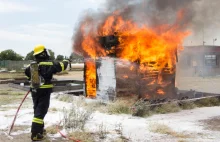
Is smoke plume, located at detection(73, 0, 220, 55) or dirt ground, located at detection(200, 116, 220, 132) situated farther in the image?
smoke plume, located at detection(73, 0, 220, 55)

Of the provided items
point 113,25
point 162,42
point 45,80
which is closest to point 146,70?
point 162,42

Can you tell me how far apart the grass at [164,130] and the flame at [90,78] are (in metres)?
4.41

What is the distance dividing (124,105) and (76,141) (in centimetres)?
327

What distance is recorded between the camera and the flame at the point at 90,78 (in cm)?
1109

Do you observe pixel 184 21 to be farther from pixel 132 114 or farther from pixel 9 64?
pixel 9 64

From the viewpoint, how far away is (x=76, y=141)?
575 centimetres

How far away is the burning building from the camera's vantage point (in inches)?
394

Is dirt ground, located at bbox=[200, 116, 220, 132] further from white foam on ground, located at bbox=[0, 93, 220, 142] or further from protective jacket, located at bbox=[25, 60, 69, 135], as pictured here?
protective jacket, located at bbox=[25, 60, 69, 135]

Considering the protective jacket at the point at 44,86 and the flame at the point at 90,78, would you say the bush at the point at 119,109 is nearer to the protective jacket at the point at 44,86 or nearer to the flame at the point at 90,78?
the flame at the point at 90,78

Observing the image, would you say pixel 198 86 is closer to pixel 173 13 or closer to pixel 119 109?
pixel 173 13

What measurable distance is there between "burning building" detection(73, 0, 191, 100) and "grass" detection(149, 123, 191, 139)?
308cm

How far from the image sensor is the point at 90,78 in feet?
37.1

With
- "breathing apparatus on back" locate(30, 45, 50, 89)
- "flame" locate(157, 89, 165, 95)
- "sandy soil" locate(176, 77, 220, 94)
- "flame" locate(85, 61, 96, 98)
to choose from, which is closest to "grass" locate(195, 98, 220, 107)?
"flame" locate(157, 89, 165, 95)

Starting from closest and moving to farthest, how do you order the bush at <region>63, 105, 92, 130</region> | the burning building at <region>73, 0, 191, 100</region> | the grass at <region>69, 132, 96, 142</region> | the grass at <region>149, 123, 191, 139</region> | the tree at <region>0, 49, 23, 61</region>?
1. the grass at <region>69, 132, 96, 142</region>
2. the grass at <region>149, 123, 191, 139</region>
3. the bush at <region>63, 105, 92, 130</region>
4. the burning building at <region>73, 0, 191, 100</region>
5. the tree at <region>0, 49, 23, 61</region>
